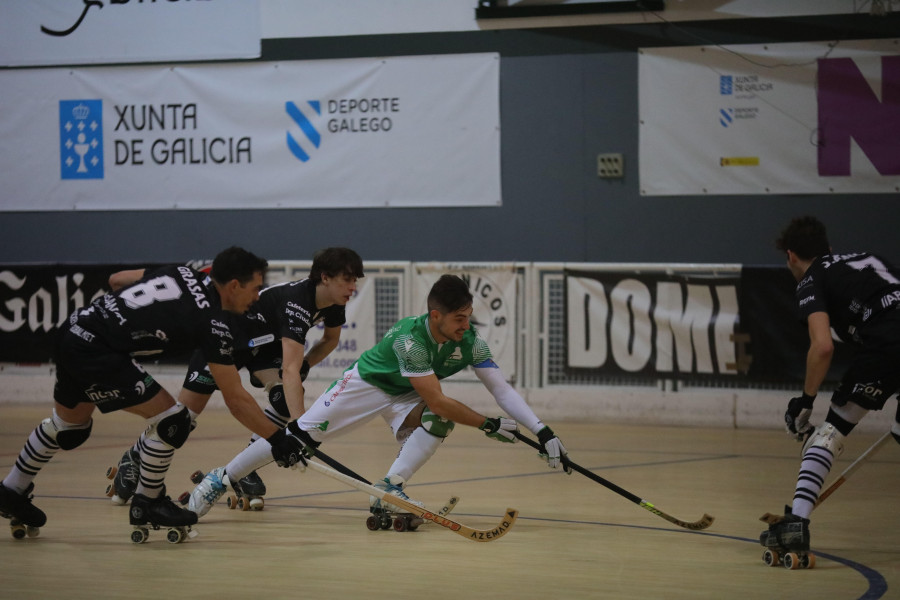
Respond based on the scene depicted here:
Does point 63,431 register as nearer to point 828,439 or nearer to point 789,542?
point 789,542

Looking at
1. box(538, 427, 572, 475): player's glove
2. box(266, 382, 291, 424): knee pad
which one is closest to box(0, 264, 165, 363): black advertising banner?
box(266, 382, 291, 424): knee pad

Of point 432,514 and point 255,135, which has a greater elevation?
point 255,135

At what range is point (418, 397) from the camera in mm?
5449

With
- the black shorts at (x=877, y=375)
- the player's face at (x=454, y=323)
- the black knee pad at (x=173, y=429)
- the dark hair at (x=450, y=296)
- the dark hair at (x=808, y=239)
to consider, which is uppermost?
the dark hair at (x=808, y=239)

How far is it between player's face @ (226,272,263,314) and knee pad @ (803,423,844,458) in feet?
7.75

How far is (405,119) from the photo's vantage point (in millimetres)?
10508

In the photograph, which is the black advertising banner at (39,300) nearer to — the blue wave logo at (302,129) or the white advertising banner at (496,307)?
the blue wave logo at (302,129)

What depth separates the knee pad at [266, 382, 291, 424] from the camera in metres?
5.68

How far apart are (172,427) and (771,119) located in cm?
661

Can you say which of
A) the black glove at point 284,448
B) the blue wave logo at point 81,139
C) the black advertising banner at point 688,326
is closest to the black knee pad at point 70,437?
the black glove at point 284,448

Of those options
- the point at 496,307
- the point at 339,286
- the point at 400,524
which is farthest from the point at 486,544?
the point at 496,307

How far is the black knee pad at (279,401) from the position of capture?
223 inches

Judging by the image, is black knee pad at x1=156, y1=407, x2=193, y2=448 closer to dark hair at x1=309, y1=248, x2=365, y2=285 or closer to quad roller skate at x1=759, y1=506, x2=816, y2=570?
dark hair at x1=309, y1=248, x2=365, y2=285

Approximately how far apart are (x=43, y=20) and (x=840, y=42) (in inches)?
299
